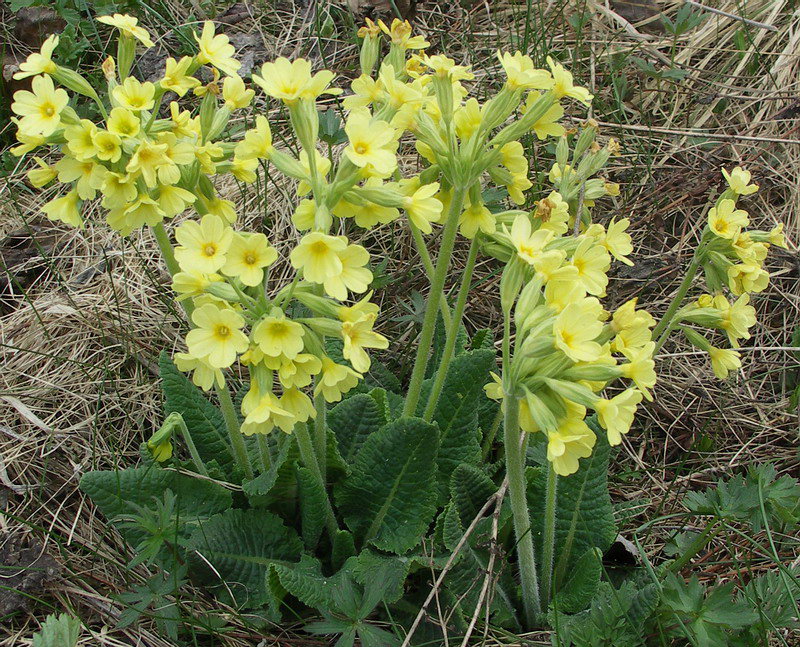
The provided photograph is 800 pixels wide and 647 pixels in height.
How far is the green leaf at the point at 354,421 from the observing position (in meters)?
2.58

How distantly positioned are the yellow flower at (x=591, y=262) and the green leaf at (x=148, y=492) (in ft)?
4.06

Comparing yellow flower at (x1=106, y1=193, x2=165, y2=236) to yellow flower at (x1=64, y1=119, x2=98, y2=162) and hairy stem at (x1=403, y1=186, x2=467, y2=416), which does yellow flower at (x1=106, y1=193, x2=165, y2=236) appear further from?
hairy stem at (x1=403, y1=186, x2=467, y2=416)

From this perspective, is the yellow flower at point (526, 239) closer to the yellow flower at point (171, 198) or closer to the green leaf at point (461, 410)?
the green leaf at point (461, 410)

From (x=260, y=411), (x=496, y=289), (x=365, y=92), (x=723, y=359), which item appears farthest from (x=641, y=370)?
(x=496, y=289)

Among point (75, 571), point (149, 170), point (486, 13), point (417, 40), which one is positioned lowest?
point (75, 571)

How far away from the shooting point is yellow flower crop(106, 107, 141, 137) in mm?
1849

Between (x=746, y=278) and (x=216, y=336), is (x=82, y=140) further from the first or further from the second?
(x=746, y=278)

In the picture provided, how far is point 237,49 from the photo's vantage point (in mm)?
4188

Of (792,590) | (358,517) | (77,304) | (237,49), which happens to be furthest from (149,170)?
(237,49)

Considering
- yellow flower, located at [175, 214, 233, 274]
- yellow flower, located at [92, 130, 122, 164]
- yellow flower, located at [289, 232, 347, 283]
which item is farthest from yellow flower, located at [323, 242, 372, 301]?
yellow flower, located at [92, 130, 122, 164]

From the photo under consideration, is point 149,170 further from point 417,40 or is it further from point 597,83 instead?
point 597,83

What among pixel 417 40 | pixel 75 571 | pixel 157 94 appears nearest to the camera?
pixel 157 94

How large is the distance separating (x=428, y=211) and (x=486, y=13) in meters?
2.99

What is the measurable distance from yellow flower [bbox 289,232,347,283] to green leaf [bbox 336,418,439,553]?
0.66 meters
